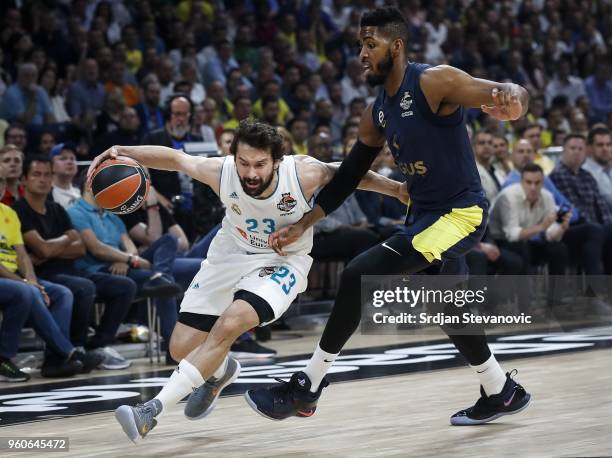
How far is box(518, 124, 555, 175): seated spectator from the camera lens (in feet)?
37.4

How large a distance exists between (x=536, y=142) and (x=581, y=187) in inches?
31.2

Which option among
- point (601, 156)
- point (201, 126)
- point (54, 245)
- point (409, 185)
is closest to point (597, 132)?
point (601, 156)

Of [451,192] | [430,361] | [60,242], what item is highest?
[451,192]

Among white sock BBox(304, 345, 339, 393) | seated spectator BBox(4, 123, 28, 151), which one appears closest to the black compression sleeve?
white sock BBox(304, 345, 339, 393)

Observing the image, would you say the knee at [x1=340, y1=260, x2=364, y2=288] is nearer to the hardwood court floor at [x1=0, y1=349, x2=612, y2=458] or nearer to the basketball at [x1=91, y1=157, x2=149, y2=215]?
the hardwood court floor at [x1=0, y1=349, x2=612, y2=458]

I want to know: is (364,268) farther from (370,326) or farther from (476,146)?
(476,146)

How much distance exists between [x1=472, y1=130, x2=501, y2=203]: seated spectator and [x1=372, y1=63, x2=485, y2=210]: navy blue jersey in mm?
5386

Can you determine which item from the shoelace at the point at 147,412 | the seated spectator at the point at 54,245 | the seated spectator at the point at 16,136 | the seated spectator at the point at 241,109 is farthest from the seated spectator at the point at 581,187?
the shoelace at the point at 147,412

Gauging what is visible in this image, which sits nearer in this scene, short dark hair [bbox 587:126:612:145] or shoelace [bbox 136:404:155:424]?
shoelace [bbox 136:404:155:424]

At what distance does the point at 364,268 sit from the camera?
16.0 ft

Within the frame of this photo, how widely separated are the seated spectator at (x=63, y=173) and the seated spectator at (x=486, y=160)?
12.9ft

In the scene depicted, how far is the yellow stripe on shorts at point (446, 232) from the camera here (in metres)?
4.95

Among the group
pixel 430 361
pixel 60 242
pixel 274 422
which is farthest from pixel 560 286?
pixel 274 422

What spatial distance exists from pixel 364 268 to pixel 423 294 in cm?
455
